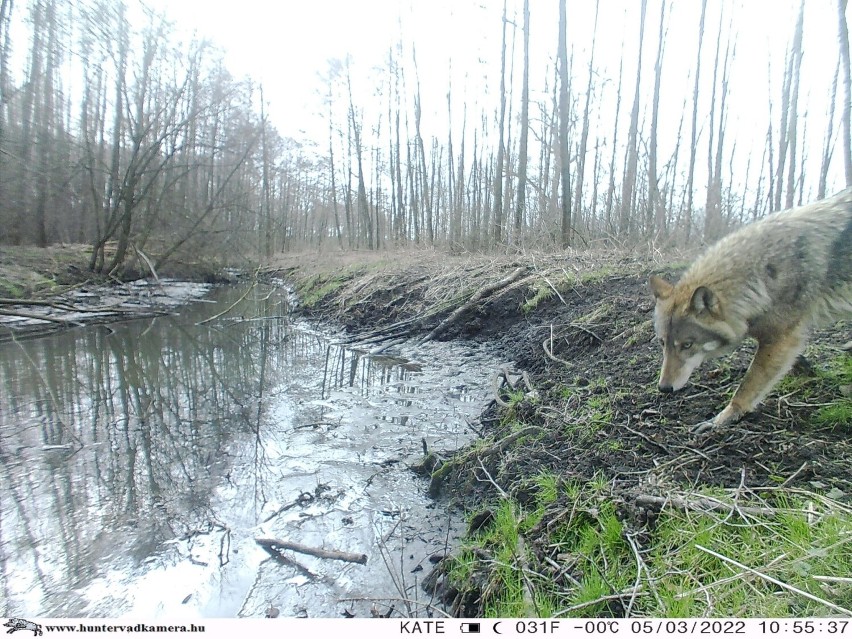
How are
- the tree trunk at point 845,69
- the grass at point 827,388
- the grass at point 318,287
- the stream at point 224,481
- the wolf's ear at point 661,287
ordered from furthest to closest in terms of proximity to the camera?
1. the grass at point 318,287
2. the tree trunk at point 845,69
3. the wolf's ear at point 661,287
4. the grass at point 827,388
5. the stream at point 224,481

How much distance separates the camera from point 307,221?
145ft

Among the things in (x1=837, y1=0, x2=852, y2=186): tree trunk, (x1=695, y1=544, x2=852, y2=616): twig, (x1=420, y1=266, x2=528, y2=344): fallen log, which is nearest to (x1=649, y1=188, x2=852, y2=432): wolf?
(x1=695, y1=544, x2=852, y2=616): twig

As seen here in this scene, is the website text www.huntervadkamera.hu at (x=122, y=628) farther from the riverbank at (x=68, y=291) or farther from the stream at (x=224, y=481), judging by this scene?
the riverbank at (x=68, y=291)

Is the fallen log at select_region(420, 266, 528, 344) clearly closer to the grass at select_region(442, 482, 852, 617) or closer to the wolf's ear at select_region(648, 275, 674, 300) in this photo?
the wolf's ear at select_region(648, 275, 674, 300)

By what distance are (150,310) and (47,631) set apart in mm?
12825

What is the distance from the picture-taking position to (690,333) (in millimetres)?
3061

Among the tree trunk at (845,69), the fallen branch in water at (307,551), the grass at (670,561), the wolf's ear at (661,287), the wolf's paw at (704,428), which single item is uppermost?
the tree trunk at (845,69)

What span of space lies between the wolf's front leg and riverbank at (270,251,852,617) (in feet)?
0.36

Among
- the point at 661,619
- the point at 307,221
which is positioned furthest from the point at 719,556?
the point at 307,221

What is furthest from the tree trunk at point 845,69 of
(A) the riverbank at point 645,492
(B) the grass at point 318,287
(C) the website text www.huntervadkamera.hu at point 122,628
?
(C) the website text www.huntervadkamera.hu at point 122,628

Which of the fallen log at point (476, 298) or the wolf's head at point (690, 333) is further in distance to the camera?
the fallen log at point (476, 298)

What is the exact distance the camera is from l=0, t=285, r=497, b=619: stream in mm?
2660

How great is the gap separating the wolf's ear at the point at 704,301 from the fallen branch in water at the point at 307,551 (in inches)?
109

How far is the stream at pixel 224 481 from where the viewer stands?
266cm
